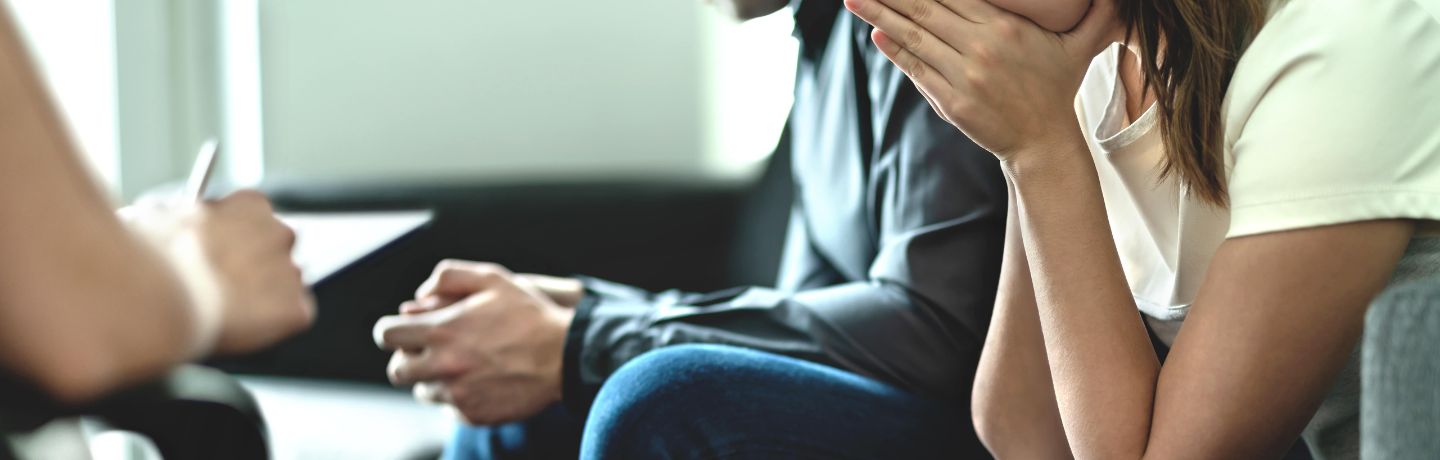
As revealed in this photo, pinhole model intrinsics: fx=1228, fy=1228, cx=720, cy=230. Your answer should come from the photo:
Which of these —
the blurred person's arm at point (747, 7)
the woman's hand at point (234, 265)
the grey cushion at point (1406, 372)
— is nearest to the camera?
the grey cushion at point (1406, 372)

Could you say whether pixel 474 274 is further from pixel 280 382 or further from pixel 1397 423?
pixel 1397 423

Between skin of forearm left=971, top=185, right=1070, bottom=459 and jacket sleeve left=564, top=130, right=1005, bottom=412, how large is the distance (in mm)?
76

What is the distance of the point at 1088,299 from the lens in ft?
2.48

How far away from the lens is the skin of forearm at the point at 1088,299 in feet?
2.45

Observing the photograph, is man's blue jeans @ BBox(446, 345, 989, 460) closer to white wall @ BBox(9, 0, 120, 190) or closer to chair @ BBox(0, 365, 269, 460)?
chair @ BBox(0, 365, 269, 460)

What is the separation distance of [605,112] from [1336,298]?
1483mm

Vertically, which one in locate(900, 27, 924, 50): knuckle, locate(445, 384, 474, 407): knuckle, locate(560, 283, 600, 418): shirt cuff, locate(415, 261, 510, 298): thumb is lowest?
locate(445, 384, 474, 407): knuckle

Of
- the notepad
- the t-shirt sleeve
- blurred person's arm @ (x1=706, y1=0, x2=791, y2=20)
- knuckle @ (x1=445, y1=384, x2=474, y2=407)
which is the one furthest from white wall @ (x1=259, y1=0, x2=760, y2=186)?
the t-shirt sleeve

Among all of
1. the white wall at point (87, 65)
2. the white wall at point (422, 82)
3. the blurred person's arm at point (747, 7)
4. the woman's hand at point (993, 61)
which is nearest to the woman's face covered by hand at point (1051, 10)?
the woman's hand at point (993, 61)

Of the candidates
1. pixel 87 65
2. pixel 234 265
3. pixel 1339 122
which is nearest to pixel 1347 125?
pixel 1339 122

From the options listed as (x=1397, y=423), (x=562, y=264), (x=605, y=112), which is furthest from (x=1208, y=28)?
(x=605, y=112)

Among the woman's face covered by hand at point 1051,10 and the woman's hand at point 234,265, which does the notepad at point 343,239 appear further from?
the woman's face covered by hand at point 1051,10

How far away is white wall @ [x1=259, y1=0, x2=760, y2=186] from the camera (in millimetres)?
2004

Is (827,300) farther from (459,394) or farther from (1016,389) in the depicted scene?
(459,394)
